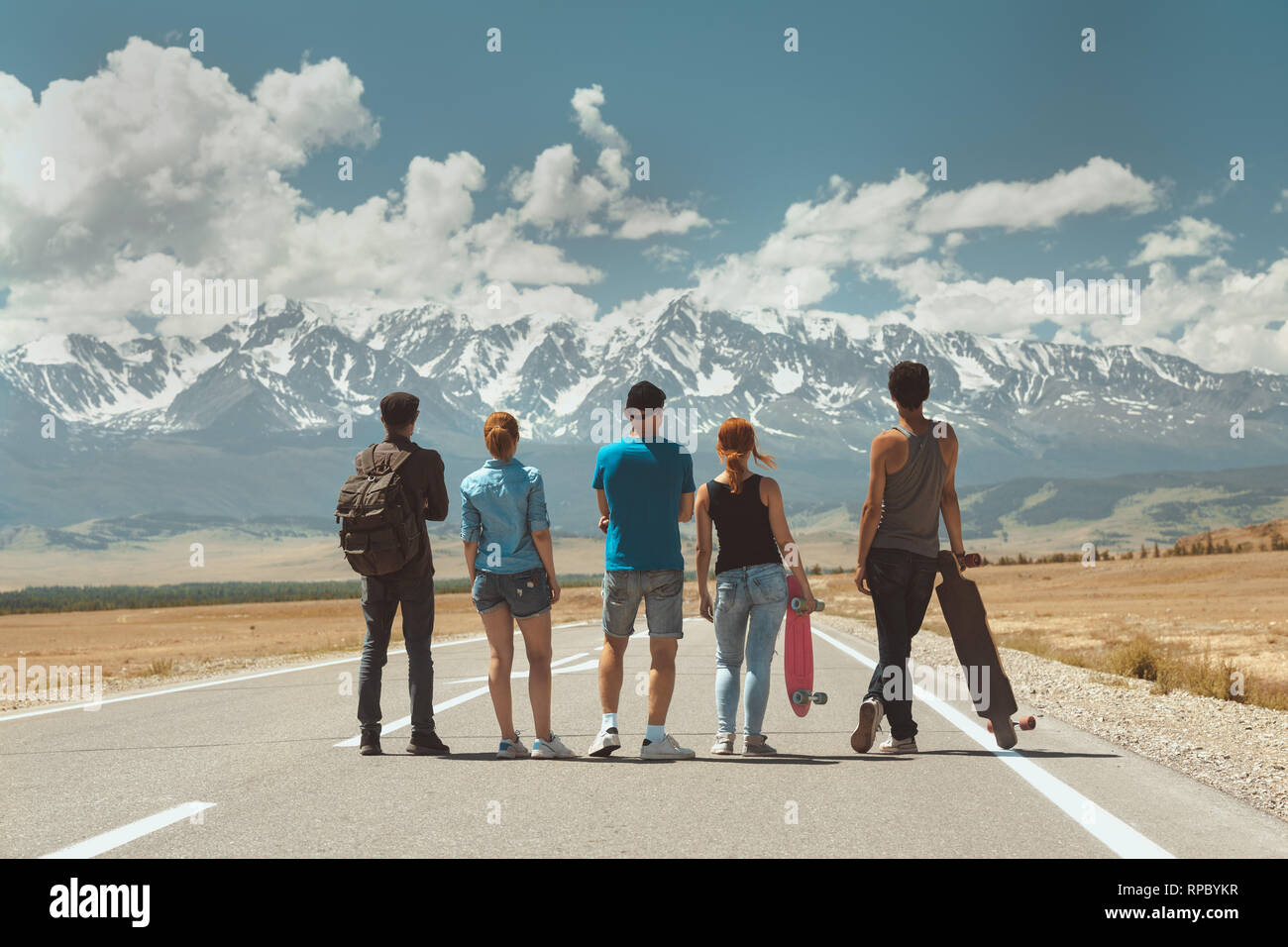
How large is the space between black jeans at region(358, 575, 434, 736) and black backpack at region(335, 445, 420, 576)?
207 millimetres

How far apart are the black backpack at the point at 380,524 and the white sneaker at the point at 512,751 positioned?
1.51 meters

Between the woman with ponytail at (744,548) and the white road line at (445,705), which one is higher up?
the woman with ponytail at (744,548)

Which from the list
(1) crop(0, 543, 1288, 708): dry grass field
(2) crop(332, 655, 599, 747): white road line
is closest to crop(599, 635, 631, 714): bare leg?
(2) crop(332, 655, 599, 747): white road line

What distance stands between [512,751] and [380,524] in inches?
74.8

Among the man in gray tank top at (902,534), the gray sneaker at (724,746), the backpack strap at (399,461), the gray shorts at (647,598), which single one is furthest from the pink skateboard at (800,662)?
the backpack strap at (399,461)

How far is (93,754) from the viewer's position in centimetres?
880

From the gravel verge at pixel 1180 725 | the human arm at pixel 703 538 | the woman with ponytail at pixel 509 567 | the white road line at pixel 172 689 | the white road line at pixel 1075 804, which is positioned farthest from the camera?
the white road line at pixel 172 689

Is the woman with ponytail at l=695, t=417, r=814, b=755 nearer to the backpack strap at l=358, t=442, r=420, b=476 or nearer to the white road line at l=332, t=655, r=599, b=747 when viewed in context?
the backpack strap at l=358, t=442, r=420, b=476

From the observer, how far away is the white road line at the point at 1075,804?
560 cm

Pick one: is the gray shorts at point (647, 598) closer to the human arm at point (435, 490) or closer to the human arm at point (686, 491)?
the human arm at point (686, 491)

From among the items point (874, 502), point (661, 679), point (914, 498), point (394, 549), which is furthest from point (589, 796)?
point (914, 498)

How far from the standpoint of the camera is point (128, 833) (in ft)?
19.2
